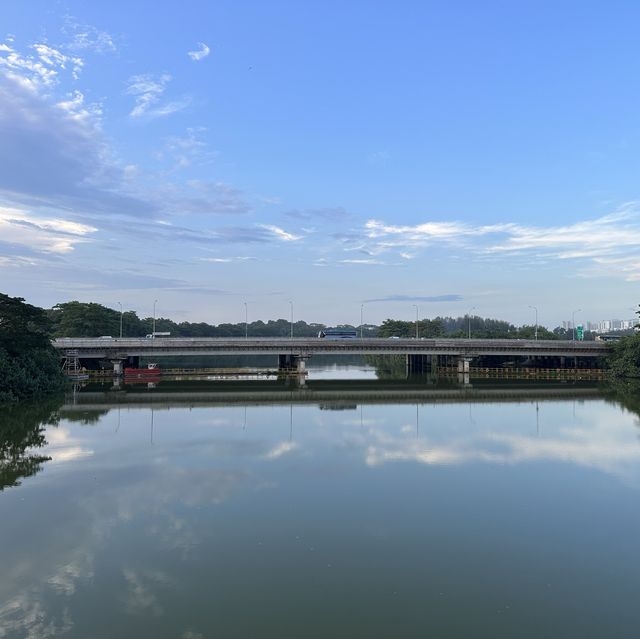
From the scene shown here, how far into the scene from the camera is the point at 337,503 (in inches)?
833

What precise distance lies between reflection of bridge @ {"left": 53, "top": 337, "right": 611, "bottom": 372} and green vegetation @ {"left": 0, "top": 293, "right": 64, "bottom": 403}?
28.0m

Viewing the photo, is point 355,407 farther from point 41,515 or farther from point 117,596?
point 117,596

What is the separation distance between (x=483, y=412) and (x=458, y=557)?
3630 centimetres

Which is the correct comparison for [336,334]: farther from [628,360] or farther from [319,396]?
[628,360]

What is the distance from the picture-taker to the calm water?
12.6m

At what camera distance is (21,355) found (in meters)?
58.0

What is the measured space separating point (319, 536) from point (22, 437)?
89.7 feet

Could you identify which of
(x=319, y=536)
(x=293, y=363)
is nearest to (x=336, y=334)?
(x=293, y=363)

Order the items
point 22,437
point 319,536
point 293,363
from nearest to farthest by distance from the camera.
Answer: point 319,536 → point 22,437 → point 293,363

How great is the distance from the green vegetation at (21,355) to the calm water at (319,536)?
2117 cm

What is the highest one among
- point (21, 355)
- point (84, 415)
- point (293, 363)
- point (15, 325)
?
point (15, 325)

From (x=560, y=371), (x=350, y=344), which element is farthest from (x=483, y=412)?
(x=560, y=371)

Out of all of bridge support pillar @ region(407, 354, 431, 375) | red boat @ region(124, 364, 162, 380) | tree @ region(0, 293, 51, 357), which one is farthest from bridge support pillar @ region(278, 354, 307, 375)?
tree @ region(0, 293, 51, 357)

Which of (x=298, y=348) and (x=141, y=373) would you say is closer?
(x=141, y=373)
